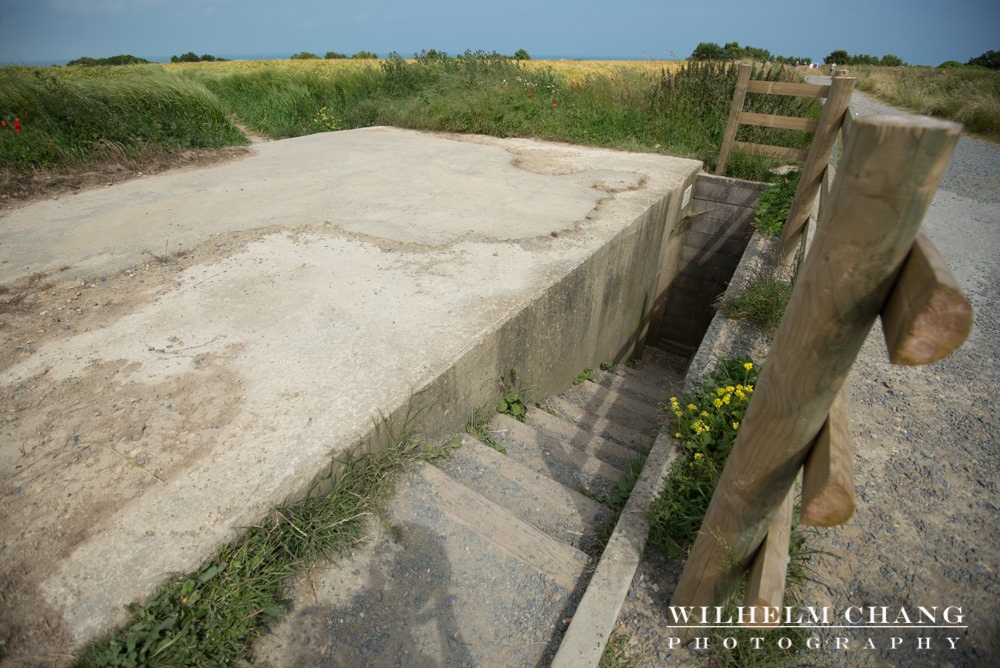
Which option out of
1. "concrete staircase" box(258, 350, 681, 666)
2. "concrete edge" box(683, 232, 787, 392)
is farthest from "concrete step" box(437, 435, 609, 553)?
"concrete edge" box(683, 232, 787, 392)

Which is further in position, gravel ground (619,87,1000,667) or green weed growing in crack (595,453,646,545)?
green weed growing in crack (595,453,646,545)

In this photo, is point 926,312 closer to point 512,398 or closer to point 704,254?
point 512,398

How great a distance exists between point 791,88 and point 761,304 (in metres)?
3.41

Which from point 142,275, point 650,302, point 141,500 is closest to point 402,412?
point 141,500

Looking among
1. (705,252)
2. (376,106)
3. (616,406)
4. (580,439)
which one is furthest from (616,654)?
(376,106)

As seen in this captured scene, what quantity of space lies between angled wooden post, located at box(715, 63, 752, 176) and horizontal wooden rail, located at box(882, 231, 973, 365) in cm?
637

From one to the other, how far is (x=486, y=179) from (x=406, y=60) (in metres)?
7.02

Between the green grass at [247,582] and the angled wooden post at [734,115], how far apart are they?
6397 mm

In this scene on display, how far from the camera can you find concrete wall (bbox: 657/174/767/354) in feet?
21.9

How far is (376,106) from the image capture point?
31.7 ft

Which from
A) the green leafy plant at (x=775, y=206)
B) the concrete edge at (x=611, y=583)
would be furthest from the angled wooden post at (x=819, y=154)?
the concrete edge at (x=611, y=583)

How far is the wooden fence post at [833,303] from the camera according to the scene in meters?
0.91

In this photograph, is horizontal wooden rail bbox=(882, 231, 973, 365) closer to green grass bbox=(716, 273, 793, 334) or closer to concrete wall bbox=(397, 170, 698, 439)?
concrete wall bbox=(397, 170, 698, 439)

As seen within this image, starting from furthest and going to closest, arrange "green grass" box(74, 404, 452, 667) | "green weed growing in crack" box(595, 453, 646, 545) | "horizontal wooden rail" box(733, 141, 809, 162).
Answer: "horizontal wooden rail" box(733, 141, 809, 162) → "green weed growing in crack" box(595, 453, 646, 545) → "green grass" box(74, 404, 452, 667)
